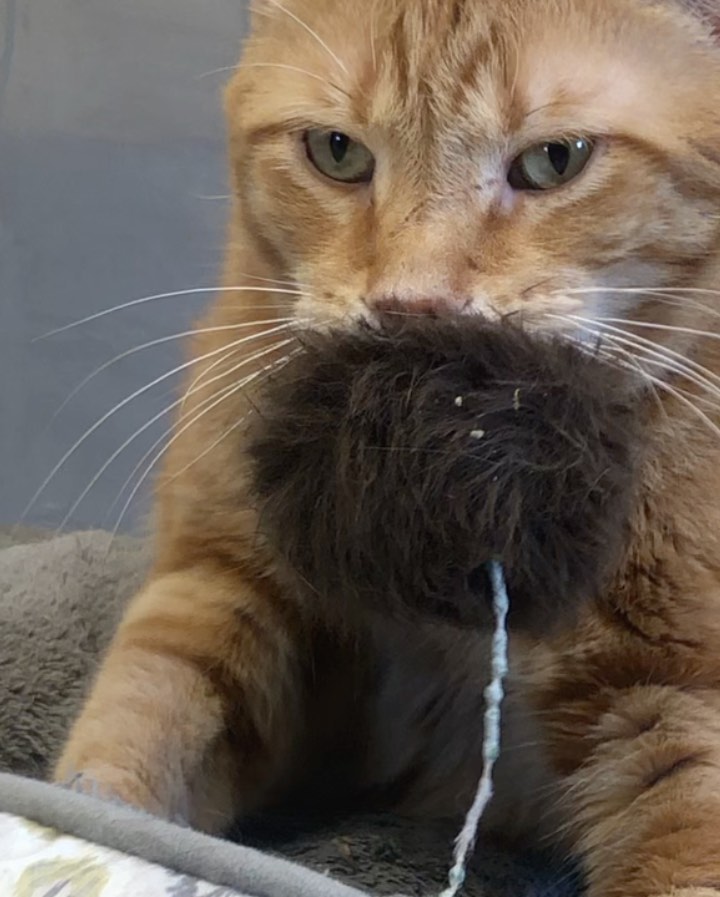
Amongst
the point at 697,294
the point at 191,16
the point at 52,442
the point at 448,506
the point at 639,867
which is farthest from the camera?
the point at 52,442

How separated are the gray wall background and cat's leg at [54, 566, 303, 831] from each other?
59 centimetres

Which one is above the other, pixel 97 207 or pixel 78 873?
pixel 97 207

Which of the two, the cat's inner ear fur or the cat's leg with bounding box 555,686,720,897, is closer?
the cat's leg with bounding box 555,686,720,897

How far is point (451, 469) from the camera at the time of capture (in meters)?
0.71

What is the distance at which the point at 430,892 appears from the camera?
0.89 meters

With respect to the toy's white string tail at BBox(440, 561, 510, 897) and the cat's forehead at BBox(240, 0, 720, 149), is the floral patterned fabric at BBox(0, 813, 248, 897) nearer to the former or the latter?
the toy's white string tail at BBox(440, 561, 510, 897)

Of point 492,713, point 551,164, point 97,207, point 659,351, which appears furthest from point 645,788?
point 97,207

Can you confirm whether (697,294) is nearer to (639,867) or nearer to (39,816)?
(639,867)

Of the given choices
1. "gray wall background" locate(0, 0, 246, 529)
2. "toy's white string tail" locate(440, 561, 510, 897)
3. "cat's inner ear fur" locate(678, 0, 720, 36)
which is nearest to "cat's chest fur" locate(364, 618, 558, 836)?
"toy's white string tail" locate(440, 561, 510, 897)

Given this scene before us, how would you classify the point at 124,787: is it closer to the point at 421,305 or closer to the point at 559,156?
the point at 421,305

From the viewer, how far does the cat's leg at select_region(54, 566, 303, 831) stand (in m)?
0.91

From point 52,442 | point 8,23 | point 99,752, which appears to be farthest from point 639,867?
point 8,23

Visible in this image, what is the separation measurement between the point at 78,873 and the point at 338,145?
0.55m

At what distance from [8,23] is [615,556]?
1.19 meters
